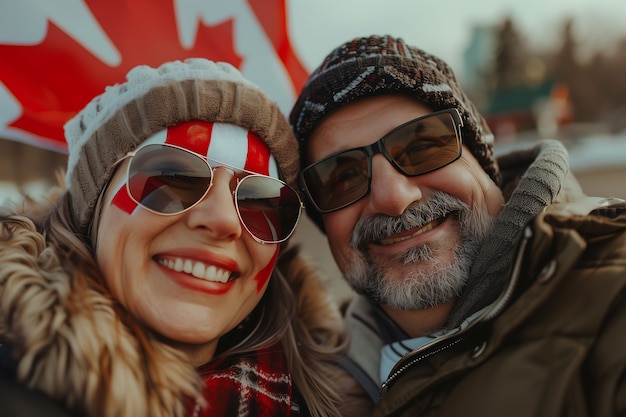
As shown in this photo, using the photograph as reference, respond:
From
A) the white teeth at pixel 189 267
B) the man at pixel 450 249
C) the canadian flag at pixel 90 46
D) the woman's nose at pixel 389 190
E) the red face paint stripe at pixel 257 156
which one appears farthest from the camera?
the canadian flag at pixel 90 46

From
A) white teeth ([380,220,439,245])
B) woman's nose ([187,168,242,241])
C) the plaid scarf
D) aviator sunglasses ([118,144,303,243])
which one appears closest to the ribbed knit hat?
aviator sunglasses ([118,144,303,243])

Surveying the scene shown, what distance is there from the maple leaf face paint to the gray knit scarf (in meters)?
0.77

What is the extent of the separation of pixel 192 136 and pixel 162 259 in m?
0.41

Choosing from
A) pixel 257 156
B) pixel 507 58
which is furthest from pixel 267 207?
pixel 507 58

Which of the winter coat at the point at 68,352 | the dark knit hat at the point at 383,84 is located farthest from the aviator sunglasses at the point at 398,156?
the winter coat at the point at 68,352

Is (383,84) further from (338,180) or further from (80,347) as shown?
(80,347)

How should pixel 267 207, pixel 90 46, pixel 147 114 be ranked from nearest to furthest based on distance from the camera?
pixel 147 114 < pixel 267 207 < pixel 90 46

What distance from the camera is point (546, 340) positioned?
4.41 feet

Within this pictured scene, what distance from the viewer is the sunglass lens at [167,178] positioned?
1522 millimetres

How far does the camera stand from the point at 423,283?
70.0 inches

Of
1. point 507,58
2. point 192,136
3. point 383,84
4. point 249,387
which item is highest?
point 383,84

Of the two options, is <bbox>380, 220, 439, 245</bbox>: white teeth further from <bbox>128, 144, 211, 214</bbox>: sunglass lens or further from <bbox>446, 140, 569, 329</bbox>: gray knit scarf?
<bbox>128, 144, 211, 214</bbox>: sunglass lens

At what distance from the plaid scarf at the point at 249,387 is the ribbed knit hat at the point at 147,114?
69cm

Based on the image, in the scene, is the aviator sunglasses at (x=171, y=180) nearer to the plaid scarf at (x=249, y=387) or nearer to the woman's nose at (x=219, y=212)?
the woman's nose at (x=219, y=212)
